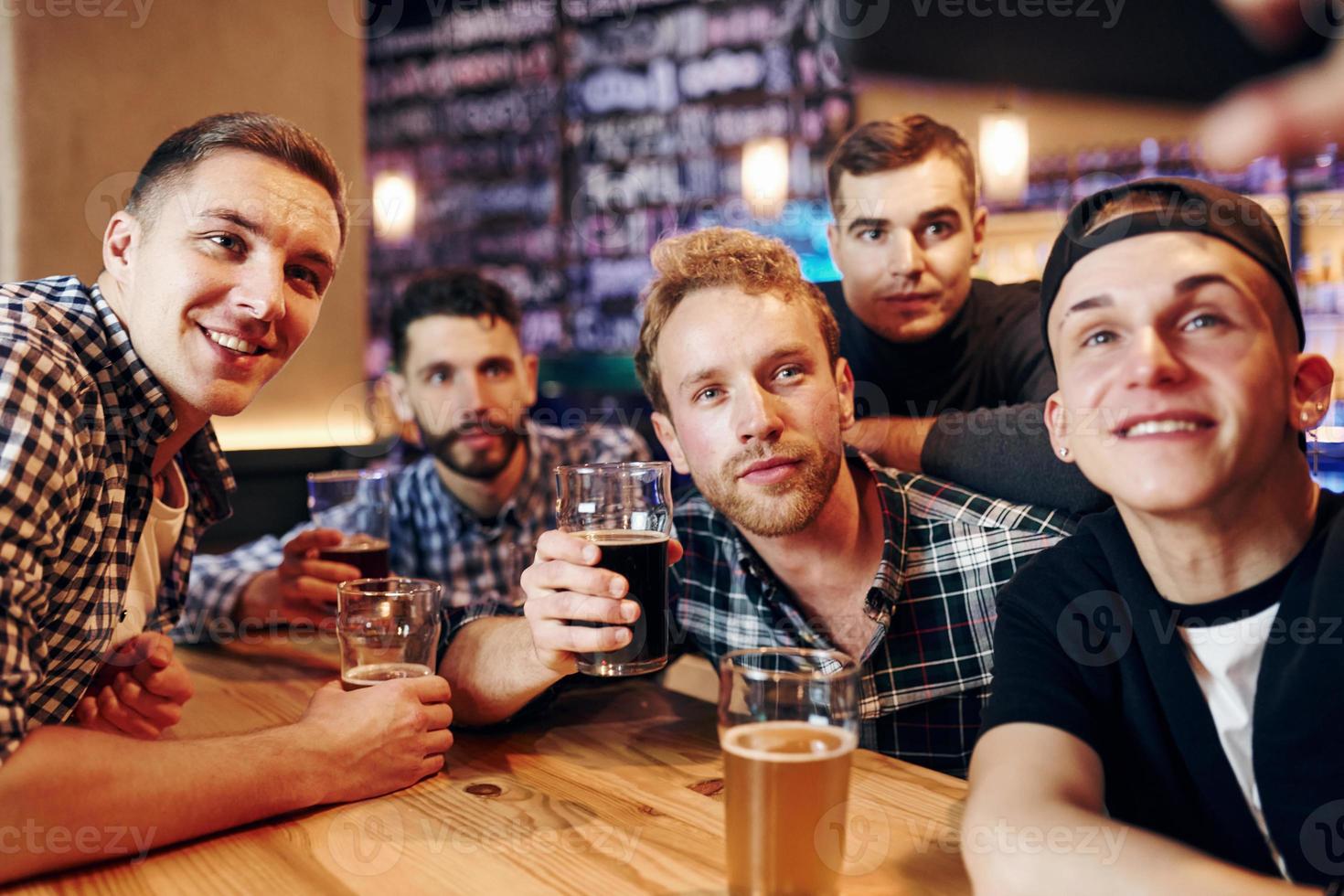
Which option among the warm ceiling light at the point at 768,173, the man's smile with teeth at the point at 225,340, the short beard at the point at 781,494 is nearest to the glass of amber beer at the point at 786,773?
the short beard at the point at 781,494

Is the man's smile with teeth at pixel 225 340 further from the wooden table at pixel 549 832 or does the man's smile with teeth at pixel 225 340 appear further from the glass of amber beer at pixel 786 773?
the glass of amber beer at pixel 786 773

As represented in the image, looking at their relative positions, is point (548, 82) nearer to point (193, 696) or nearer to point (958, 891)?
point (193, 696)

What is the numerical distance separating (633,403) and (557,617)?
3.66 meters

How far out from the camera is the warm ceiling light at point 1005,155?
455 centimetres

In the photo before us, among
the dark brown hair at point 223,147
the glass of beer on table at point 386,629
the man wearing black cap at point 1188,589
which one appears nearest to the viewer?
the man wearing black cap at point 1188,589

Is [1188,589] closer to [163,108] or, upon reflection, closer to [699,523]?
[699,523]

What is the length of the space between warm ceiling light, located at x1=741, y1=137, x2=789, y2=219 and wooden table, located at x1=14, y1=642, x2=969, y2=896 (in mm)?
4429

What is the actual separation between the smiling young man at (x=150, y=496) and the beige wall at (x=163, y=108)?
4.39 ft

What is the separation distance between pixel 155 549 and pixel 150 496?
34 cm

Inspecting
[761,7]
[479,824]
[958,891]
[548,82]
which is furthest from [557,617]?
[548,82]

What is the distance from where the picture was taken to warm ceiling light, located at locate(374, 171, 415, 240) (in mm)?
6891

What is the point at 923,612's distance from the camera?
65.9 inches

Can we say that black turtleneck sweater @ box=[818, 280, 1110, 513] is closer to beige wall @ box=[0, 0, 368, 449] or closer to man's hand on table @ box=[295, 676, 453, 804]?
man's hand on table @ box=[295, 676, 453, 804]

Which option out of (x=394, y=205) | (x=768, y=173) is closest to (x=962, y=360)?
(x=768, y=173)
